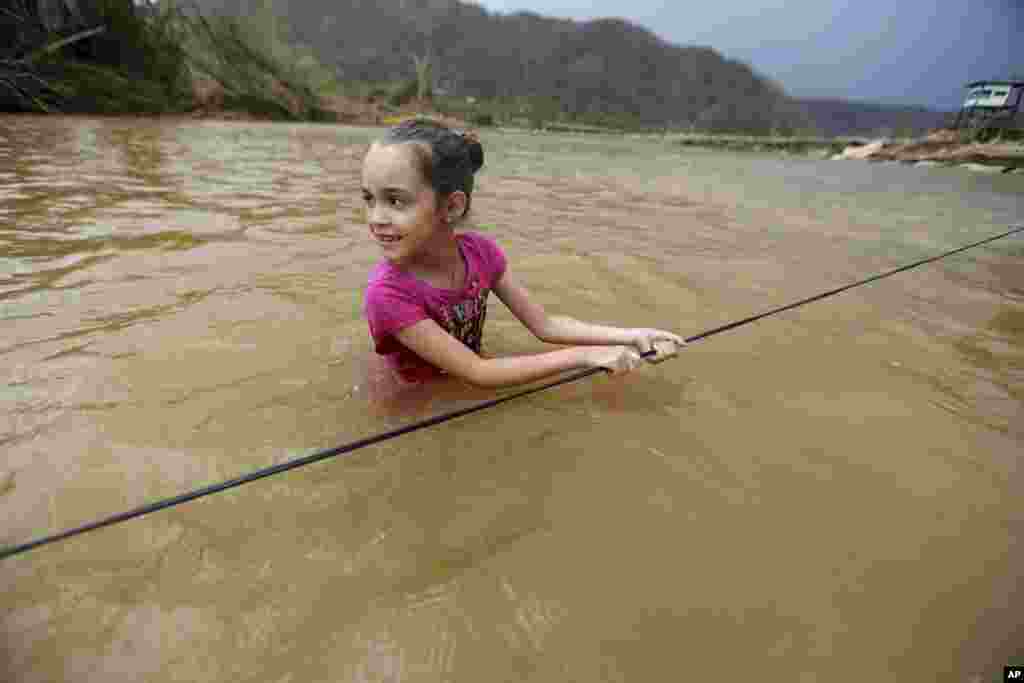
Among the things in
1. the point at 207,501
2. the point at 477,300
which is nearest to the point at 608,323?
the point at 477,300

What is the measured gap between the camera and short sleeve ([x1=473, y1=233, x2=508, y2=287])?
1.94m

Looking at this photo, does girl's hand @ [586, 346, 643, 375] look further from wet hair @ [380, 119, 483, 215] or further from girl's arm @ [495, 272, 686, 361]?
wet hair @ [380, 119, 483, 215]

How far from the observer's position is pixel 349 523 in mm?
1283

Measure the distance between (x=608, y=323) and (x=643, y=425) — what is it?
0.96 meters

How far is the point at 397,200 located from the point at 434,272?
0.31 meters

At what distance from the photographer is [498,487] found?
1.45 m

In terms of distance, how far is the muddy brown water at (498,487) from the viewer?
0.99 metres

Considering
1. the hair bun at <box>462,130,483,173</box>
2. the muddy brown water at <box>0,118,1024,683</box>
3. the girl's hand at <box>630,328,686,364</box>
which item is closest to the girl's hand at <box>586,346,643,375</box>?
the girl's hand at <box>630,328,686,364</box>

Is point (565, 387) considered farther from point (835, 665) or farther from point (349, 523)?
point (835, 665)

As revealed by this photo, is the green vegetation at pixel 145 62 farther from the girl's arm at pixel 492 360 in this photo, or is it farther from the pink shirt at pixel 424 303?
the girl's arm at pixel 492 360

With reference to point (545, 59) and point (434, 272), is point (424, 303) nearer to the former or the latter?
point (434, 272)

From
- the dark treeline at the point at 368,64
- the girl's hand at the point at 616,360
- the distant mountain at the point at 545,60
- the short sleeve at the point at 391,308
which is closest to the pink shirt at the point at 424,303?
the short sleeve at the point at 391,308

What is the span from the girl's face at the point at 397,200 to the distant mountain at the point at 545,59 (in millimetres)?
104663

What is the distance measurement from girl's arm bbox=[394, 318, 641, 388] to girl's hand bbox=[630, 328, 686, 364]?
0.40ft
